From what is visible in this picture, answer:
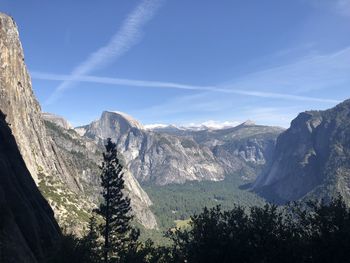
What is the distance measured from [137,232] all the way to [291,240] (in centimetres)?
3522

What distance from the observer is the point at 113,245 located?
69.9m

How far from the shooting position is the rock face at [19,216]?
43.6 m

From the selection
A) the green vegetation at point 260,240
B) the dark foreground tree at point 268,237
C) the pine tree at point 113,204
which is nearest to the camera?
the dark foreground tree at point 268,237

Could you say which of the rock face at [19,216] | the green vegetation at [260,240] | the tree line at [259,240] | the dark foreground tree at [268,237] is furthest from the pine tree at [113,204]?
the dark foreground tree at [268,237]

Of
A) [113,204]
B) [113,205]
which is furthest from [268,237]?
[113,204]

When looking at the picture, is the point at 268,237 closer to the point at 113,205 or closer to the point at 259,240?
the point at 259,240

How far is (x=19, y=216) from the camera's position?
6125 centimetres

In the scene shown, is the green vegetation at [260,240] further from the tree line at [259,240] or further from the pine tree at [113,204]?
the pine tree at [113,204]

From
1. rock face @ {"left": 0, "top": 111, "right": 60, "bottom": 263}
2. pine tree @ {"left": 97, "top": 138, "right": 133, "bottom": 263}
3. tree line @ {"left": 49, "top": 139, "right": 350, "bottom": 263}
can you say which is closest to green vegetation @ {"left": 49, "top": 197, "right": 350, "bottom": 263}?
tree line @ {"left": 49, "top": 139, "right": 350, "bottom": 263}

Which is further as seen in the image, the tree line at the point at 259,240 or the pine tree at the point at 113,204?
the pine tree at the point at 113,204

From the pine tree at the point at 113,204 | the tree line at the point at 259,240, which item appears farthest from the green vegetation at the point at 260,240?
the pine tree at the point at 113,204

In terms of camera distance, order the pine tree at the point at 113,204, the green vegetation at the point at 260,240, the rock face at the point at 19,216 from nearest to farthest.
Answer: the green vegetation at the point at 260,240, the rock face at the point at 19,216, the pine tree at the point at 113,204

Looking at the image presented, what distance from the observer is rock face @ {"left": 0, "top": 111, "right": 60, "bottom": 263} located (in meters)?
43.6

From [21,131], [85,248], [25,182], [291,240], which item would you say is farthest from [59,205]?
[291,240]
